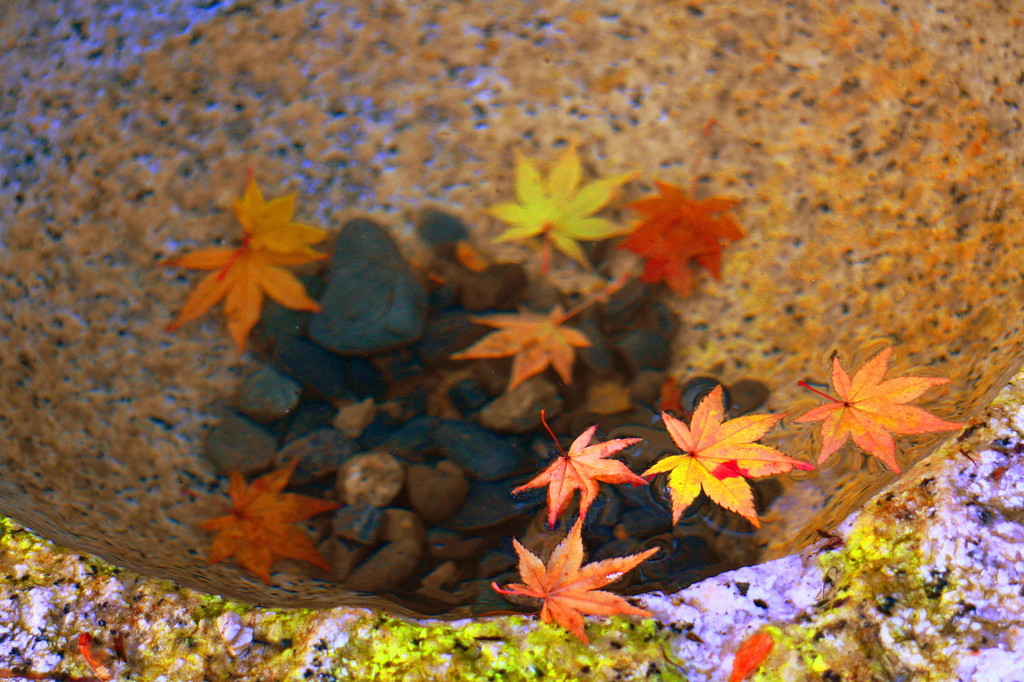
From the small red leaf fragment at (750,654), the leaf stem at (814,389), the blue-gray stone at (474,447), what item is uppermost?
the leaf stem at (814,389)

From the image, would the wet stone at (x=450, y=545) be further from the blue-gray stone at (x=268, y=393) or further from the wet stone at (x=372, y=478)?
the blue-gray stone at (x=268, y=393)

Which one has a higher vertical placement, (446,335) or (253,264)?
(253,264)

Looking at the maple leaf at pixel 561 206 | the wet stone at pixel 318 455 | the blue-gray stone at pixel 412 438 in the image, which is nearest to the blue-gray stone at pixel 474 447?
the blue-gray stone at pixel 412 438

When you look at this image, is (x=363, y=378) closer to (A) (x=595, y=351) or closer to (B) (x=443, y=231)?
(B) (x=443, y=231)

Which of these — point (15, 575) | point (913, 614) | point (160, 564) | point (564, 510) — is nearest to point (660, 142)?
point (564, 510)

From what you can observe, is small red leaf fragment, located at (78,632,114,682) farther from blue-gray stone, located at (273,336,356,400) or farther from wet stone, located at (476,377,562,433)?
wet stone, located at (476,377,562,433)

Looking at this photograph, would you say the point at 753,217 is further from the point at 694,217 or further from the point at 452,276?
the point at 452,276

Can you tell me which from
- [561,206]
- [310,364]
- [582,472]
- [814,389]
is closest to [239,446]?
[310,364]

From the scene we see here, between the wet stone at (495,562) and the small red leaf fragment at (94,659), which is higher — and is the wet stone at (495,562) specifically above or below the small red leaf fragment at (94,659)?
above
